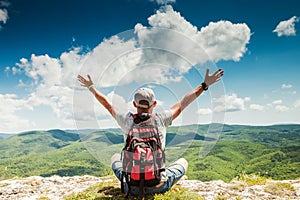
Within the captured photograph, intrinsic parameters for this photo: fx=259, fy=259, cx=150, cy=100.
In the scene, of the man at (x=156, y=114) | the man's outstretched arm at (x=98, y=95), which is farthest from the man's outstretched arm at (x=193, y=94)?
the man's outstretched arm at (x=98, y=95)

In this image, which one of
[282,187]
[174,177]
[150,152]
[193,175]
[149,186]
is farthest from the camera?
[193,175]

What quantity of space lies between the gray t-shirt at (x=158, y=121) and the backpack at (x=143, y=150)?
11 centimetres

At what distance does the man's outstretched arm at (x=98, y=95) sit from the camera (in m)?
6.33

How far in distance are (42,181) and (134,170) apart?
6.28 metres

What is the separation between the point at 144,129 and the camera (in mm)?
5578

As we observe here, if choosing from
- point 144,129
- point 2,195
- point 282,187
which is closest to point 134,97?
point 144,129

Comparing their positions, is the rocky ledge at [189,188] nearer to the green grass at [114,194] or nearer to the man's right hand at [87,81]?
the green grass at [114,194]

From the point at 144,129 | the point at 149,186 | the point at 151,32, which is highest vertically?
the point at 151,32

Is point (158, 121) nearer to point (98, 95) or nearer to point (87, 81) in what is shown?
point (98, 95)

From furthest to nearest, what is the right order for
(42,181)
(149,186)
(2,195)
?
(42,181), (2,195), (149,186)

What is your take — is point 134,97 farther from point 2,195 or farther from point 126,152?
point 2,195

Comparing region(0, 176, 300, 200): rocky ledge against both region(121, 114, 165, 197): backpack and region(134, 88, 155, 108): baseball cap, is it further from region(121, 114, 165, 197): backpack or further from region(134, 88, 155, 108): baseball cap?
region(134, 88, 155, 108): baseball cap

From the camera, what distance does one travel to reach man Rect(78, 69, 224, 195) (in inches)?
226

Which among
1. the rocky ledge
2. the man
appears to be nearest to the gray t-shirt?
the man
